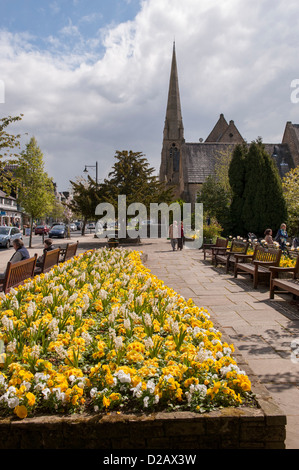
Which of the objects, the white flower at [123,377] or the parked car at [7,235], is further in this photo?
the parked car at [7,235]

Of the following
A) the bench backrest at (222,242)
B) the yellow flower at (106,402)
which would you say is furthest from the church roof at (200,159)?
the yellow flower at (106,402)

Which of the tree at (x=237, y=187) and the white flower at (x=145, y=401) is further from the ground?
the tree at (x=237, y=187)

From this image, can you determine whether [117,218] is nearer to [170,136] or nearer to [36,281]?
[36,281]

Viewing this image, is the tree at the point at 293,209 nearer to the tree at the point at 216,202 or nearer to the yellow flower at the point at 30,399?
the tree at the point at 216,202

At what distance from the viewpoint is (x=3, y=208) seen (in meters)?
60.9

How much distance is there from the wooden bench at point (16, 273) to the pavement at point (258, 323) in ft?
10.9

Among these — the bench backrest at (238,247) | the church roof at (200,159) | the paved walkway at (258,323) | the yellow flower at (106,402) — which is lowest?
the paved walkway at (258,323)

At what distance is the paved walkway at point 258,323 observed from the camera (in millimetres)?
3498

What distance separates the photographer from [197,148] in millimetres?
46969

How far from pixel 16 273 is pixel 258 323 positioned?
4279mm

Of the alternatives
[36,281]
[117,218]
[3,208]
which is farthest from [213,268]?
[3,208]

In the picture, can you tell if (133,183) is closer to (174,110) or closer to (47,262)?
(47,262)

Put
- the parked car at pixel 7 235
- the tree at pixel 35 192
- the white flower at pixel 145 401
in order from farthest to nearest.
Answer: the tree at pixel 35 192 → the parked car at pixel 7 235 → the white flower at pixel 145 401
